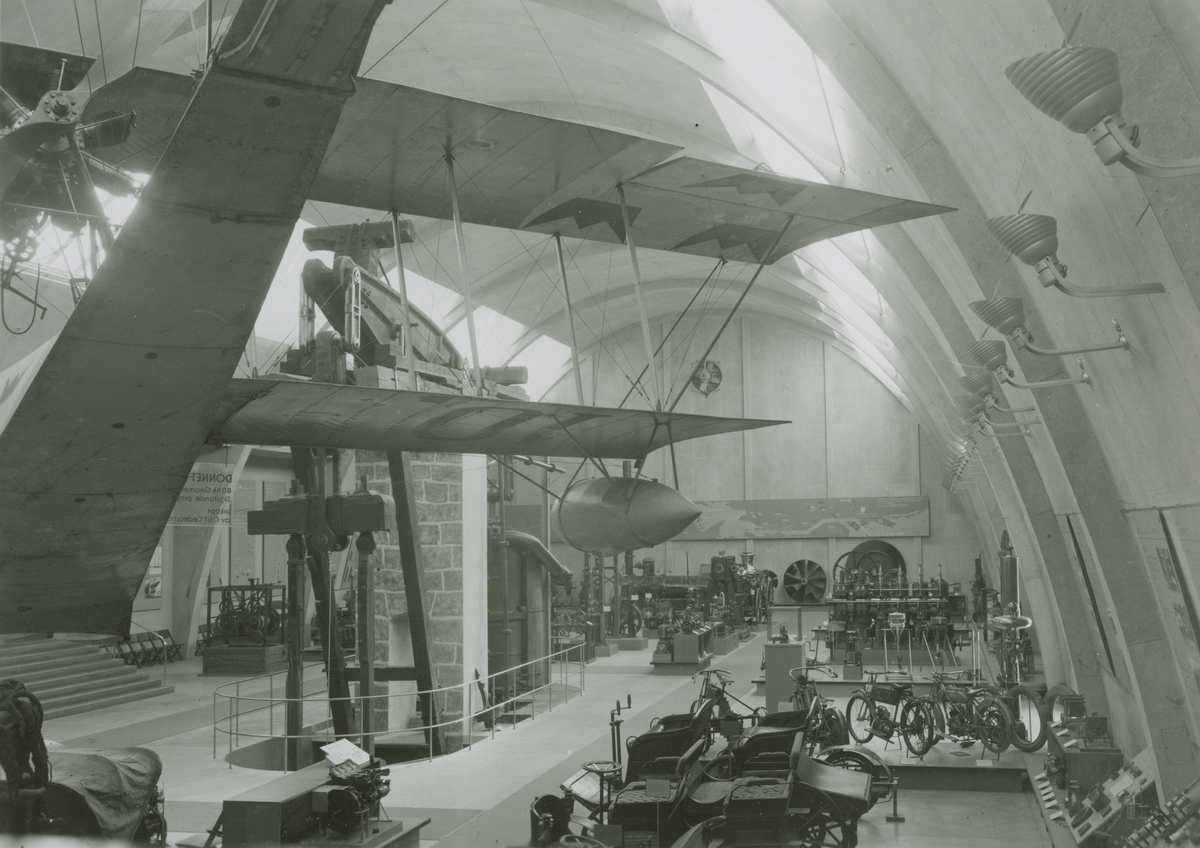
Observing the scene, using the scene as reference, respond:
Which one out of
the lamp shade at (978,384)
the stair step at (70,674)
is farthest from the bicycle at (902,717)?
the stair step at (70,674)

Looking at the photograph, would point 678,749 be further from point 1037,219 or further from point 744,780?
point 1037,219

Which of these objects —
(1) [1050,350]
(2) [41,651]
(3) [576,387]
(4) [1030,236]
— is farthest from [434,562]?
(4) [1030,236]

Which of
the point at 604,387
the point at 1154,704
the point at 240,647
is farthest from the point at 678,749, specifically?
the point at 604,387

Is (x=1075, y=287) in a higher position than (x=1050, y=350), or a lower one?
higher

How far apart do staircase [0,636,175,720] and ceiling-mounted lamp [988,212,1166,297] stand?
725 inches

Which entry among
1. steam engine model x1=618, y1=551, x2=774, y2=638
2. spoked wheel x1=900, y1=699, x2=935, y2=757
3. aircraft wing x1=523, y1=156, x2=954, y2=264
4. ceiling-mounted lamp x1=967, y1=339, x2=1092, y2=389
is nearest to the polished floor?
spoked wheel x1=900, y1=699, x2=935, y2=757

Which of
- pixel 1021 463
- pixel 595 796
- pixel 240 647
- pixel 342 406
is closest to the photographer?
pixel 342 406

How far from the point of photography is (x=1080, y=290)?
177 inches

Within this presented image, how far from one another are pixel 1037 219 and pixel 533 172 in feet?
14.3

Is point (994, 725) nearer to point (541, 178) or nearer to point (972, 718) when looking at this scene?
point (972, 718)

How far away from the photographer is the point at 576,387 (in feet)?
40.7

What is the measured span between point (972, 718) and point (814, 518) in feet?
81.1

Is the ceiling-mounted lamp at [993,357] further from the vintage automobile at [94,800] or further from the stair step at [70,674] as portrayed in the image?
the stair step at [70,674]

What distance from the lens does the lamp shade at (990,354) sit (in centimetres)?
774
